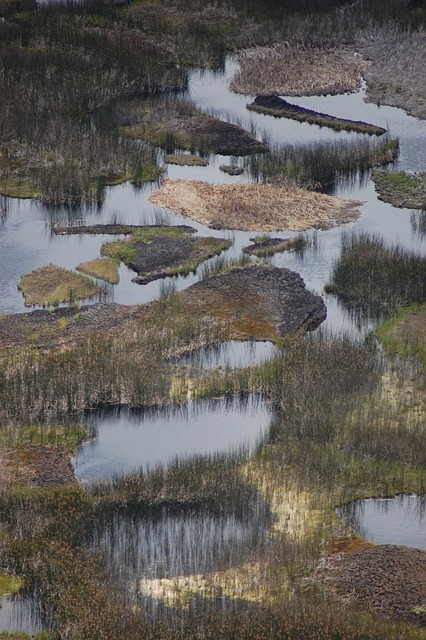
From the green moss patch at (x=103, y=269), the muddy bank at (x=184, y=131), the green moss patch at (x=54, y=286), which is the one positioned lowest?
the green moss patch at (x=54, y=286)

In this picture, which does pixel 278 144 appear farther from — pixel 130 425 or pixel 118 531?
pixel 118 531

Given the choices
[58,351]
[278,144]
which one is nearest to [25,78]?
[278,144]

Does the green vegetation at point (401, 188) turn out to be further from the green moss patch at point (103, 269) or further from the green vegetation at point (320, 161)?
the green moss patch at point (103, 269)

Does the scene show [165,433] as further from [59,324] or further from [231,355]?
[59,324]

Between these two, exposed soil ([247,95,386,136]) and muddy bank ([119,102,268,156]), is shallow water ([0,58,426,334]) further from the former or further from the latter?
muddy bank ([119,102,268,156])

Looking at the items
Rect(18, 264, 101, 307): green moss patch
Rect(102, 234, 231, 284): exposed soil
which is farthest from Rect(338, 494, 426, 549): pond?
Rect(102, 234, 231, 284): exposed soil

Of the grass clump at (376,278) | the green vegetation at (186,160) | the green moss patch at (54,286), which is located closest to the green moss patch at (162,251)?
the green moss patch at (54,286)
